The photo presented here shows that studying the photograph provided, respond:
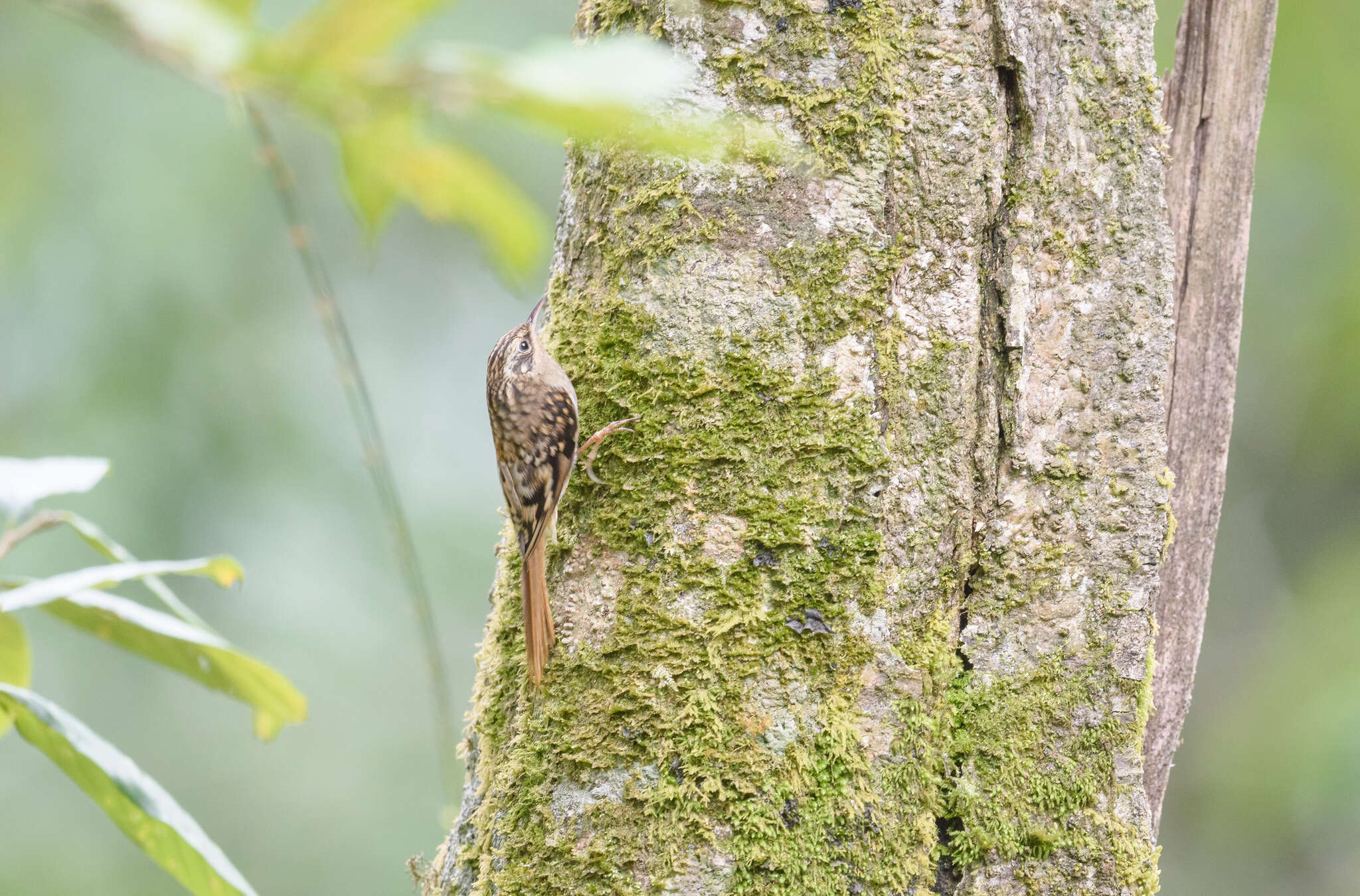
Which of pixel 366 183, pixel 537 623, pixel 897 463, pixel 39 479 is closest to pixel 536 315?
pixel 537 623

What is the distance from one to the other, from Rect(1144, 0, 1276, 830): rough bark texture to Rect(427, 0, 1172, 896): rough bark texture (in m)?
0.28

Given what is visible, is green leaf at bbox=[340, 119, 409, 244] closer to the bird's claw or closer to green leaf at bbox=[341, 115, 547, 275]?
green leaf at bbox=[341, 115, 547, 275]

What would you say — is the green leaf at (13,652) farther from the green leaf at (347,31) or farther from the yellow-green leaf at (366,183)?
the green leaf at (347,31)

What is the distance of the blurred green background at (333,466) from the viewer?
18.4 feet

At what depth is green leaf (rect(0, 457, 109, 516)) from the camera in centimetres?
117

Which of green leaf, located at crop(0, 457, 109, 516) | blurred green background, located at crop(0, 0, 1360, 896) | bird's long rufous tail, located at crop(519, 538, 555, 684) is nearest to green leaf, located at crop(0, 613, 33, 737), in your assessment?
green leaf, located at crop(0, 457, 109, 516)

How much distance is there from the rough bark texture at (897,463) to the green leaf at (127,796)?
26.5 inches

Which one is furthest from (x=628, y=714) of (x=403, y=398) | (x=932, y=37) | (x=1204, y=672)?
(x=1204, y=672)

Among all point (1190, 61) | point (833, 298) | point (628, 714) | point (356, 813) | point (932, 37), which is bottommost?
point (356, 813)

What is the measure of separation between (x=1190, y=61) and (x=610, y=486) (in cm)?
151

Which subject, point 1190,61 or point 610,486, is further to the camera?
point 1190,61

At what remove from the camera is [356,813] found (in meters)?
7.30

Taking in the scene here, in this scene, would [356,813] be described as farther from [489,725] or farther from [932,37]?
[932,37]

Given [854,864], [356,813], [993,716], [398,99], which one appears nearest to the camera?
[398,99]
